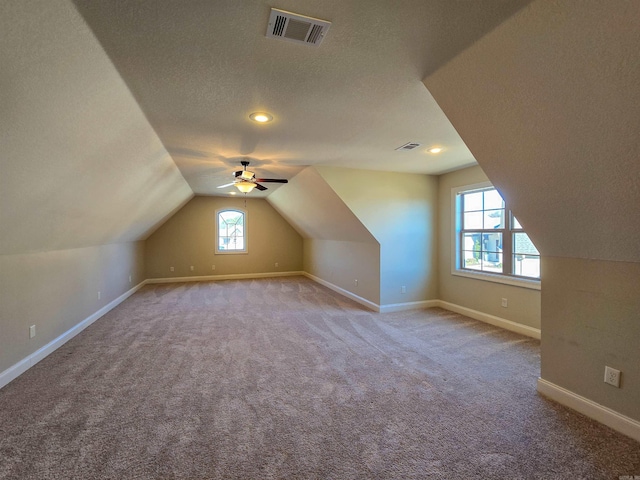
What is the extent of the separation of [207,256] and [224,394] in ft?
19.6

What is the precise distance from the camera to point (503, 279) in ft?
12.7

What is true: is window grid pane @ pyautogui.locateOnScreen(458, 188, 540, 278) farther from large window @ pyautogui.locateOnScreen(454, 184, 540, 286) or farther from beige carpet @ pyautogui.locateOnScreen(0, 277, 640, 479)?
beige carpet @ pyautogui.locateOnScreen(0, 277, 640, 479)

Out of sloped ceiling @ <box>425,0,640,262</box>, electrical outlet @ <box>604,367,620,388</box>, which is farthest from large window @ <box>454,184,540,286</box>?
electrical outlet @ <box>604,367,620,388</box>

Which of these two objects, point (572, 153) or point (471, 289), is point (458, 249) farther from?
point (572, 153)

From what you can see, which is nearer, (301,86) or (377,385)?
(301,86)

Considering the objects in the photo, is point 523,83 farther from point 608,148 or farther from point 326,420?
point 326,420

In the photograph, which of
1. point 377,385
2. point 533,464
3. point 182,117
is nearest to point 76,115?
point 182,117

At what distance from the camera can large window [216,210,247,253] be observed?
7911 mm

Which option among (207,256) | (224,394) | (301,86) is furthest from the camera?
(207,256)

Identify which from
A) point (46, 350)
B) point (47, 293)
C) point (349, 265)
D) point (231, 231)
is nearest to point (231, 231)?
point (231, 231)

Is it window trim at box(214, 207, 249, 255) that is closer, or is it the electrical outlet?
the electrical outlet

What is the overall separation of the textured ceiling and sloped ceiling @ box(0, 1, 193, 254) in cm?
14

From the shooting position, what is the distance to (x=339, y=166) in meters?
4.27

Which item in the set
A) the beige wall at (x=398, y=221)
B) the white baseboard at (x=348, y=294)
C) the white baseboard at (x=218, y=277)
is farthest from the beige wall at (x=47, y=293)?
the white baseboard at (x=348, y=294)
